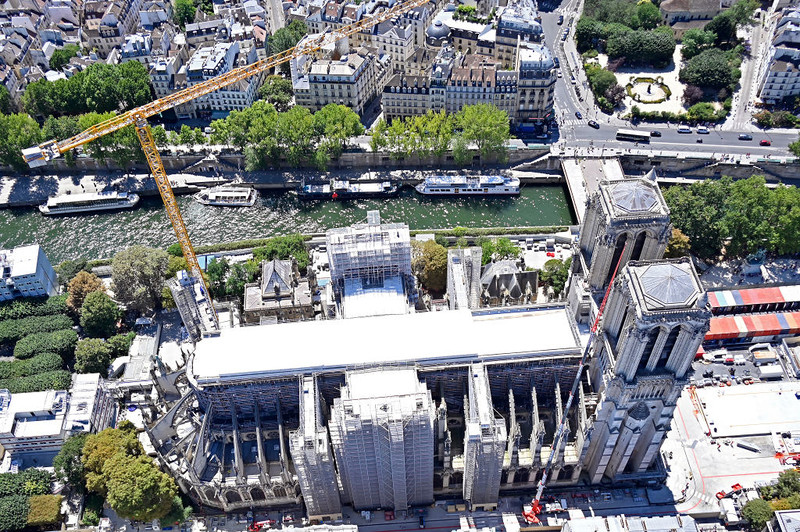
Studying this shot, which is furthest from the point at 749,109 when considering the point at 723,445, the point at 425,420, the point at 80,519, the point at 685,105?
the point at 80,519

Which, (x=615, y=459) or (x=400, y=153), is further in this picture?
(x=400, y=153)

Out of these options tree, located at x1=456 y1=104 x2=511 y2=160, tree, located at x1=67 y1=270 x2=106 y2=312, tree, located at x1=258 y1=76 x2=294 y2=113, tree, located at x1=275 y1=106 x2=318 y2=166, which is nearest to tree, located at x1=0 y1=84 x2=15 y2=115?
tree, located at x1=258 y1=76 x2=294 y2=113

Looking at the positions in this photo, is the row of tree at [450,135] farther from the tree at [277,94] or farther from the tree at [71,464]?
the tree at [71,464]

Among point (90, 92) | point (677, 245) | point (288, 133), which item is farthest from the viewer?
point (90, 92)

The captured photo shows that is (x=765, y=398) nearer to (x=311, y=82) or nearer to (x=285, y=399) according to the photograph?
(x=285, y=399)

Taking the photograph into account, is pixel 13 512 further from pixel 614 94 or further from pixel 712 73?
pixel 712 73

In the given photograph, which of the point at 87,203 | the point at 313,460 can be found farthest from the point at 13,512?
the point at 87,203
